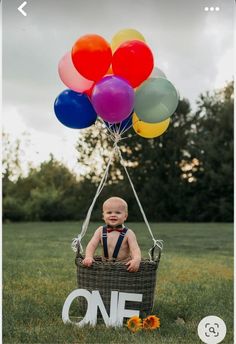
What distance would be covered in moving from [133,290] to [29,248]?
2.99 m

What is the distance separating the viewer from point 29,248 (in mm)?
5027

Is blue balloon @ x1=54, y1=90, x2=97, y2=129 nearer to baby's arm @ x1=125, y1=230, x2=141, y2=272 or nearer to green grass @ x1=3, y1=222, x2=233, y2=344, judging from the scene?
baby's arm @ x1=125, y1=230, x2=141, y2=272

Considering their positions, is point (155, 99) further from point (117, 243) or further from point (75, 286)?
point (75, 286)

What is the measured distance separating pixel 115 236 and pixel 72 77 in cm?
73

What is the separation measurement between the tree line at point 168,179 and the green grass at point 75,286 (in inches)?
106

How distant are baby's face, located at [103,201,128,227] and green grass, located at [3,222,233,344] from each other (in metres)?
0.46

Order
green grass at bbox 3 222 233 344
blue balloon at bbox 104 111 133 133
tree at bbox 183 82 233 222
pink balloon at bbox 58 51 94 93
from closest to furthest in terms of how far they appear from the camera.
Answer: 1. green grass at bbox 3 222 233 344
2. pink balloon at bbox 58 51 94 93
3. blue balloon at bbox 104 111 133 133
4. tree at bbox 183 82 233 222

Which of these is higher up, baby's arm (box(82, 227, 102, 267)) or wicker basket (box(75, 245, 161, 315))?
baby's arm (box(82, 227, 102, 267))

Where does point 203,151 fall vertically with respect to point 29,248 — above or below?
above

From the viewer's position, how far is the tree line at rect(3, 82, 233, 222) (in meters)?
8.55

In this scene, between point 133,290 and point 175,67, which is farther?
point 175,67

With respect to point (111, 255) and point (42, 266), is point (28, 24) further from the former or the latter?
point (42, 266)

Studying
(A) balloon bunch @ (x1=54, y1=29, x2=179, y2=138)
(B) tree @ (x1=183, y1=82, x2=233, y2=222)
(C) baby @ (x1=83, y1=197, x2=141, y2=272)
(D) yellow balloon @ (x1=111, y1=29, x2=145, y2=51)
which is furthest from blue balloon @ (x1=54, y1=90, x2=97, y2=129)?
(B) tree @ (x1=183, y1=82, x2=233, y2=222)

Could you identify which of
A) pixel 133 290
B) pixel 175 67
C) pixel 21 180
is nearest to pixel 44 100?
pixel 175 67
